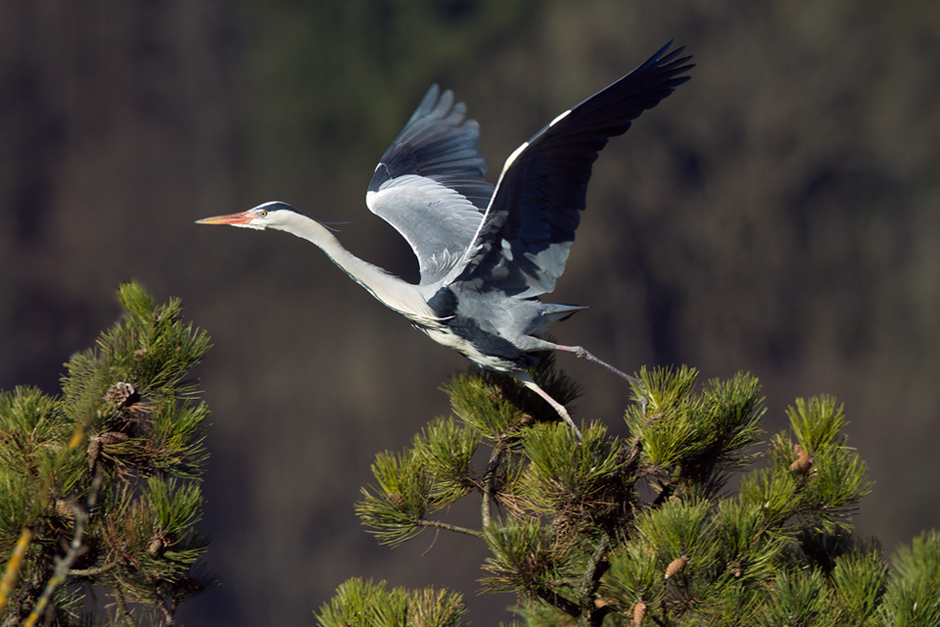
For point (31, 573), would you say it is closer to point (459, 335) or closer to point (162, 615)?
point (162, 615)

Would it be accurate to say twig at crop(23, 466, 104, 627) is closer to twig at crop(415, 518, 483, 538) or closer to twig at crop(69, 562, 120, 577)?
twig at crop(69, 562, 120, 577)

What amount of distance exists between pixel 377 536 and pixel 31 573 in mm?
378

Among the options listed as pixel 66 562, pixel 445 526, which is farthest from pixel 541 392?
pixel 66 562

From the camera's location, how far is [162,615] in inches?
34.4

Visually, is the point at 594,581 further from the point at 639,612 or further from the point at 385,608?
the point at 385,608

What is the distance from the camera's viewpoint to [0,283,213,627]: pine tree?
77 centimetres

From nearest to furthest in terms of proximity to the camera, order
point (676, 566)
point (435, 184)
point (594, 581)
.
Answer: point (676, 566) → point (594, 581) → point (435, 184)

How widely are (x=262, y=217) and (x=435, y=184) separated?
48 centimetres

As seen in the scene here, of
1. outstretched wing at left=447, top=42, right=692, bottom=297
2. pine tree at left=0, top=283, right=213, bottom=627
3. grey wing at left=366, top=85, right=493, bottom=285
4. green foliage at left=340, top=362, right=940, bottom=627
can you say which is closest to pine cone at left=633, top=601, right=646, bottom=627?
green foliage at left=340, top=362, right=940, bottom=627

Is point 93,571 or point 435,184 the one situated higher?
point 435,184

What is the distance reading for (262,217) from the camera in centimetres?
125

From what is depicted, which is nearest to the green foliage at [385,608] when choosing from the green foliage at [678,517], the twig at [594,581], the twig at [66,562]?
the green foliage at [678,517]

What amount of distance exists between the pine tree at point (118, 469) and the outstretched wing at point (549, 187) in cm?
48

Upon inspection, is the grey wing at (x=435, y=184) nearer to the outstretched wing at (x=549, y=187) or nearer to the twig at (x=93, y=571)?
the outstretched wing at (x=549, y=187)
